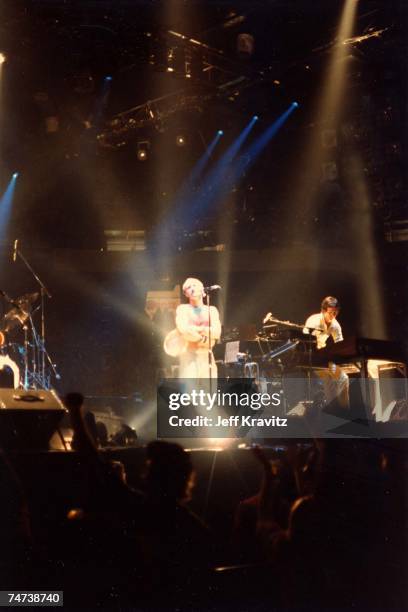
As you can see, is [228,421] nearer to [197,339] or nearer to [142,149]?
[197,339]

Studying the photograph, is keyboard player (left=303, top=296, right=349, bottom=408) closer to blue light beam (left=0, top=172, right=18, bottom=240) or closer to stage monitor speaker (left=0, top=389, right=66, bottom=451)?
stage monitor speaker (left=0, top=389, right=66, bottom=451)

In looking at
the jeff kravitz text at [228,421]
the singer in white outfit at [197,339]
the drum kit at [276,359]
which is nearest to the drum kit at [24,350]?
the singer in white outfit at [197,339]

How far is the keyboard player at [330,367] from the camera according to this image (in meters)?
7.06

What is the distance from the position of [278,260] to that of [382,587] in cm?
797

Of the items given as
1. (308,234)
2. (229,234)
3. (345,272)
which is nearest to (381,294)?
(345,272)

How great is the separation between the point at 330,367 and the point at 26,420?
380 cm

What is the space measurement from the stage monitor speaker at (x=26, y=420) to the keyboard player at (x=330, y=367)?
2.96m

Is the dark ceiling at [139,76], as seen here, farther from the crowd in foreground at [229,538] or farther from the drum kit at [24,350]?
the crowd in foreground at [229,538]

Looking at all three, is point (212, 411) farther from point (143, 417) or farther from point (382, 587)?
point (143, 417)

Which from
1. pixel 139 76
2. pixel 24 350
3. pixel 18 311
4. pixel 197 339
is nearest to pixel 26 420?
pixel 197 339

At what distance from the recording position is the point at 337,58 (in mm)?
9789

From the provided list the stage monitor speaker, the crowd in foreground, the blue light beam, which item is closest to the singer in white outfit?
the crowd in foreground

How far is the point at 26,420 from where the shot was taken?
4863mm

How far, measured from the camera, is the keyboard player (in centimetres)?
706
